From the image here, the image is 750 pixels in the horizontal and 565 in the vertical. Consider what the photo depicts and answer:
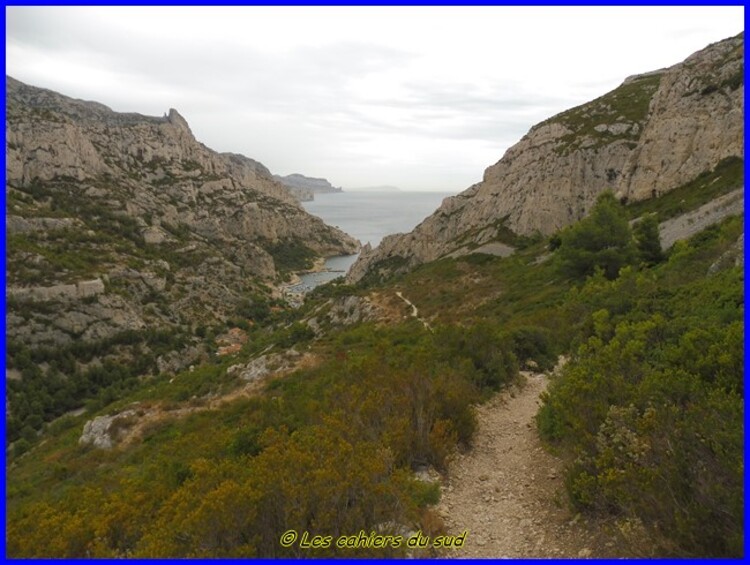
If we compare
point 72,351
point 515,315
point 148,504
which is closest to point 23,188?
point 72,351

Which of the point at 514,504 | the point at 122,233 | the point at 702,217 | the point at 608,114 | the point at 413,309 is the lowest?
the point at 413,309

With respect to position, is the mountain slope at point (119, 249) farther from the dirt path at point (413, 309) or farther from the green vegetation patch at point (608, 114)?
the green vegetation patch at point (608, 114)

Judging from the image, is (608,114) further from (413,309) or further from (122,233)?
(122,233)

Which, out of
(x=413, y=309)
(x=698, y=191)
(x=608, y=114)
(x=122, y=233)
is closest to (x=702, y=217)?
(x=698, y=191)

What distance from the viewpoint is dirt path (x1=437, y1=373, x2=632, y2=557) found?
6215mm

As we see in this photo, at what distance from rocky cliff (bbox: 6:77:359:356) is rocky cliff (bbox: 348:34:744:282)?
1136 inches

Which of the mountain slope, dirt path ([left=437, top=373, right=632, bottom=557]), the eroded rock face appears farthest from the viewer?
the mountain slope

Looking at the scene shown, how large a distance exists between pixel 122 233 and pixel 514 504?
283 feet

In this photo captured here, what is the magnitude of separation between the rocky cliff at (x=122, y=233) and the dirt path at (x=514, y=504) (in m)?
56.3

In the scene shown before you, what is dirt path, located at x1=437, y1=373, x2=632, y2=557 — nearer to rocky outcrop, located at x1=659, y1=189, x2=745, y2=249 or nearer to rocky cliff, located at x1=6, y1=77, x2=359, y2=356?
rocky outcrop, located at x1=659, y1=189, x2=745, y2=249

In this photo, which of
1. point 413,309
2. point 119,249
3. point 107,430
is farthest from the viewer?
point 119,249

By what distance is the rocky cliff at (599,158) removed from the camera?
43.9m

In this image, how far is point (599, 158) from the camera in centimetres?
5575

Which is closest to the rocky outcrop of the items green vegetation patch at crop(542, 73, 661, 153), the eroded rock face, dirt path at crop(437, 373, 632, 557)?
green vegetation patch at crop(542, 73, 661, 153)
